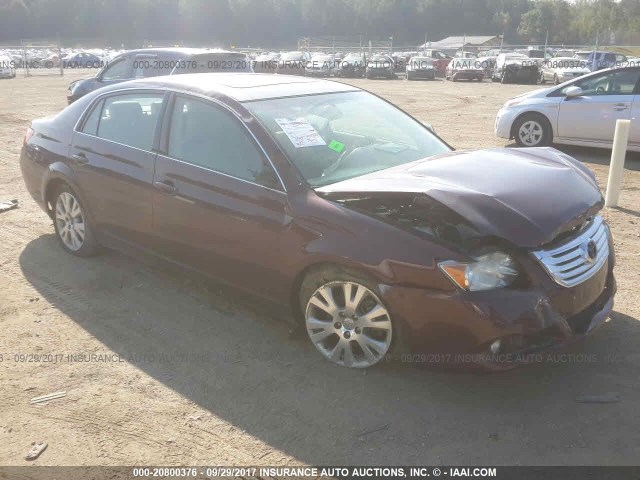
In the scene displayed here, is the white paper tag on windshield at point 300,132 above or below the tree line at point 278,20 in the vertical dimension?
below

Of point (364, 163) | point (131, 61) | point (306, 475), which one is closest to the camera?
point (306, 475)

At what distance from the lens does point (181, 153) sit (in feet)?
14.2

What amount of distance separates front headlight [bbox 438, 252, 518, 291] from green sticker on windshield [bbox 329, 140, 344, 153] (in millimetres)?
1252

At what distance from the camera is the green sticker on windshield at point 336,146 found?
4.09 m

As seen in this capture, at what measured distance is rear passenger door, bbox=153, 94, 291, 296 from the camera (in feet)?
12.5

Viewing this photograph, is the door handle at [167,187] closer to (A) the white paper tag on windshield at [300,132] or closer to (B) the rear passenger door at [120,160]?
(B) the rear passenger door at [120,160]

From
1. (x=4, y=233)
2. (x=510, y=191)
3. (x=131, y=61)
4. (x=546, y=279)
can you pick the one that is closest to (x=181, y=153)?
(x=510, y=191)

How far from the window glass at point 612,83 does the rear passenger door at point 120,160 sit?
24.8 ft

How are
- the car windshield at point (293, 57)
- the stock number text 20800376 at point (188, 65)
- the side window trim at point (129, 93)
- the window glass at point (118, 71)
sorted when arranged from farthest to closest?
the car windshield at point (293, 57), the window glass at point (118, 71), the stock number text 20800376 at point (188, 65), the side window trim at point (129, 93)

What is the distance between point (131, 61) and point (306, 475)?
37.2ft

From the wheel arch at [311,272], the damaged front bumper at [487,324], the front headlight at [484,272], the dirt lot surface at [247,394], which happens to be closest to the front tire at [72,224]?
the dirt lot surface at [247,394]

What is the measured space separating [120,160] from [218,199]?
1.15 metres

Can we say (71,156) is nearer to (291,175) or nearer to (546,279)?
(291,175)

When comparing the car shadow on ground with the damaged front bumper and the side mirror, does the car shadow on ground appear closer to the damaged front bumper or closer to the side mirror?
the damaged front bumper
